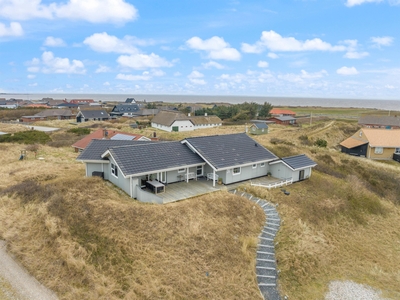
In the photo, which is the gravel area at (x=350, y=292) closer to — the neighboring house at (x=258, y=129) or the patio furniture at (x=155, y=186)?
the patio furniture at (x=155, y=186)

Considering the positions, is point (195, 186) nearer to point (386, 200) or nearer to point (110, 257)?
point (110, 257)

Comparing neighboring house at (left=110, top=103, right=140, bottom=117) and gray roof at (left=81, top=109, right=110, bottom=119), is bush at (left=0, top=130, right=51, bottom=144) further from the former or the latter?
neighboring house at (left=110, top=103, right=140, bottom=117)

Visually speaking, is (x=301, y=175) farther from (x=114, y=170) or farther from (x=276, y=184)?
(x=114, y=170)

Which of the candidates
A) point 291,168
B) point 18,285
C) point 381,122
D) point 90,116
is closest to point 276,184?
point 291,168

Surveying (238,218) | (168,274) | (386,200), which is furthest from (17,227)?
(386,200)

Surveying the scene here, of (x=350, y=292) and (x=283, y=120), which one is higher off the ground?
(x=283, y=120)

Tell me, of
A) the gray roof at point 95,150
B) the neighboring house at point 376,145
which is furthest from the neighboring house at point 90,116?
the neighboring house at point 376,145
